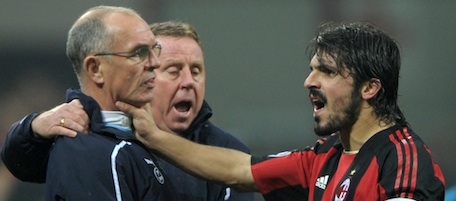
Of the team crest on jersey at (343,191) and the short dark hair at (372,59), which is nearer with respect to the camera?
the team crest on jersey at (343,191)

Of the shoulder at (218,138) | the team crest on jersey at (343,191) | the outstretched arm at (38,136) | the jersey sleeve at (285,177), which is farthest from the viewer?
the shoulder at (218,138)

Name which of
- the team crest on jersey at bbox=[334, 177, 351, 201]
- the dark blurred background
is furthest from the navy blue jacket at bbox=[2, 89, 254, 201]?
the dark blurred background

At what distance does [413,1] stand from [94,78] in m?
4.07

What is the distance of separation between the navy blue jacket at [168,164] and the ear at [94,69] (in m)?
0.24

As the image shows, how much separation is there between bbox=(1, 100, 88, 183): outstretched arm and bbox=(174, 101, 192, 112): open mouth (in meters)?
0.99

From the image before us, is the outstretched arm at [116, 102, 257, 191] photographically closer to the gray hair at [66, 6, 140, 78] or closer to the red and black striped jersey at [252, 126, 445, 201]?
the red and black striped jersey at [252, 126, 445, 201]

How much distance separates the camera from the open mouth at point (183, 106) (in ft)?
14.8

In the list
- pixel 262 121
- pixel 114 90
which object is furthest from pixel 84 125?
pixel 262 121

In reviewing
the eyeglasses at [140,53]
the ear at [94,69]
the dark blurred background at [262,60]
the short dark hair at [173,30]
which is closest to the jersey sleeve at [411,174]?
the eyeglasses at [140,53]

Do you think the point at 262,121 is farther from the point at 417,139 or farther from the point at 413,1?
the point at 417,139

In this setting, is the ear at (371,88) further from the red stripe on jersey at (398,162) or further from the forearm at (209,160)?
the forearm at (209,160)

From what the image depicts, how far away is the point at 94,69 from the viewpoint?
3.44 meters

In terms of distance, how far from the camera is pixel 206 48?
7.02 m

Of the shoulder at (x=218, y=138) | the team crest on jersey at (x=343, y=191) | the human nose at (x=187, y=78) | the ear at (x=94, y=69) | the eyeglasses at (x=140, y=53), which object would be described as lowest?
the shoulder at (x=218, y=138)
